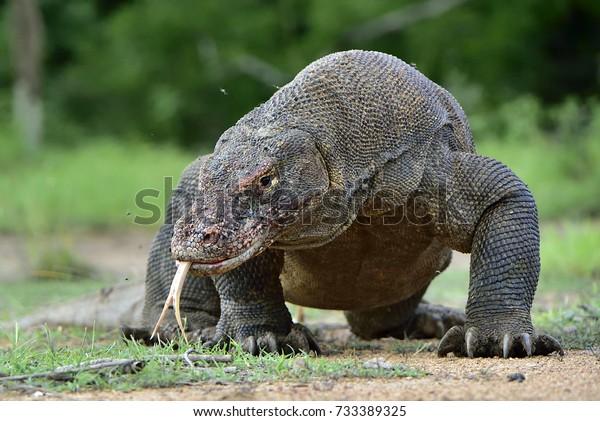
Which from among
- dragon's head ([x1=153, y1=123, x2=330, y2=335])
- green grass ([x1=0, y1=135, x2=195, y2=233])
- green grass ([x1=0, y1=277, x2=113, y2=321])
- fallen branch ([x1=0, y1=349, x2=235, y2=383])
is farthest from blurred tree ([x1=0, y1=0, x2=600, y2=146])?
fallen branch ([x1=0, y1=349, x2=235, y2=383])

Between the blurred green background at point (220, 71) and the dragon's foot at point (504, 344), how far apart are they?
11.0 meters

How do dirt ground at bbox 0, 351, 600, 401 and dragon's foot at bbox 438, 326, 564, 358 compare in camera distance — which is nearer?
dirt ground at bbox 0, 351, 600, 401

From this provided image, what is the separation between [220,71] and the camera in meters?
20.7

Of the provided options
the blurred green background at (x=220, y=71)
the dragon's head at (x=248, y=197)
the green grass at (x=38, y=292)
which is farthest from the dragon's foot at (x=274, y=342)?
the blurred green background at (x=220, y=71)

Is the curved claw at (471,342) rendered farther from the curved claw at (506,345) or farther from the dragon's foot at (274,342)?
the dragon's foot at (274,342)

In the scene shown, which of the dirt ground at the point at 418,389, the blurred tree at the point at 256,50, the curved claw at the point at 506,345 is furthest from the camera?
the blurred tree at the point at 256,50

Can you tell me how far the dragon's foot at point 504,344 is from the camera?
3979mm

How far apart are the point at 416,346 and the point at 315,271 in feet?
2.08

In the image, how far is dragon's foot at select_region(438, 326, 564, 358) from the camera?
3979 millimetres

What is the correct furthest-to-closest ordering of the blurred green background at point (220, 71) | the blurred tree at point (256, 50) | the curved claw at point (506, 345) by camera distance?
the blurred tree at point (256, 50) < the blurred green background at point (220, 71) < the curved claw at point (506, 345)

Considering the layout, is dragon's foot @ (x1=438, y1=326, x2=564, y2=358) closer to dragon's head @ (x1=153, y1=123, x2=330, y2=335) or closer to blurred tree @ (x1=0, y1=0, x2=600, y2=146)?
dragon's head @ (x1=153, y1=123, x2=330, y2=335)

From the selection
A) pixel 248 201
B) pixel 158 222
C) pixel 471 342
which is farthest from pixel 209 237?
pixel 158 222

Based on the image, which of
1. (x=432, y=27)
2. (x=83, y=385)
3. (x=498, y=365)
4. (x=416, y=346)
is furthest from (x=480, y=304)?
(x=432, y=27)

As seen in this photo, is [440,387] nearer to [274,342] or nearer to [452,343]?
[452,343]
